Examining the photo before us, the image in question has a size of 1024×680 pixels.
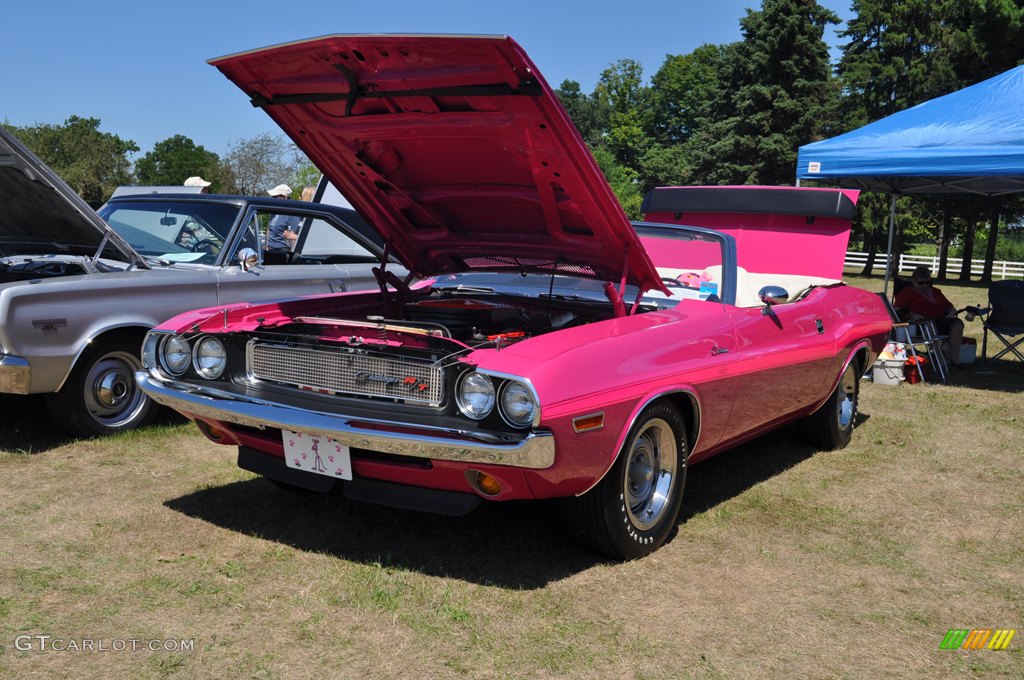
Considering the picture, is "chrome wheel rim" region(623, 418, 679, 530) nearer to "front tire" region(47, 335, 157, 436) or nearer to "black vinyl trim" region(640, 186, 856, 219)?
"front tire" region(47, 335, 157, 436)

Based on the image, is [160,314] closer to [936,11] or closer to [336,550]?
[336,550]

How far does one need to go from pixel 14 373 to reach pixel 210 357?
1.49m

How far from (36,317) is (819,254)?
731cm

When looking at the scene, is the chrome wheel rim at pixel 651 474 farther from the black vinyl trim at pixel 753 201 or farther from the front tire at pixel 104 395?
the black vinyl trim at pixel 753 201

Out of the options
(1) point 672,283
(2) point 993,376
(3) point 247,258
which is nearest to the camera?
(1) point 672,283

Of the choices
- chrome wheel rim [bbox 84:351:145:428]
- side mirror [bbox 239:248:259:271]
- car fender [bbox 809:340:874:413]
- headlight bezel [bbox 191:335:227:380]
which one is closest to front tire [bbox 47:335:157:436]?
chrome wheel rim [bbox 84:351:145:428]

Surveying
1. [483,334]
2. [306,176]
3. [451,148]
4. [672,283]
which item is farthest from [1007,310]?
[306,176]

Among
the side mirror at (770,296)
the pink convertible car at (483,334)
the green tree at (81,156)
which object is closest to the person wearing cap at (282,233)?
the pink convertible car at (483,334)

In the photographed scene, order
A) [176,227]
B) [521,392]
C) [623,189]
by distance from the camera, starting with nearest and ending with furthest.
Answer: [521,392] → [176,227] → [623,189]

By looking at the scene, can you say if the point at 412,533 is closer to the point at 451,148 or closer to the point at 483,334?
the point at 483,334

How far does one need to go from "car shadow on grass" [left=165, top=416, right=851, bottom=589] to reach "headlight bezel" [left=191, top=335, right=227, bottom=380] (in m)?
0.67

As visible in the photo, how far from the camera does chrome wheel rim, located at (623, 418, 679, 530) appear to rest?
3.64 metres

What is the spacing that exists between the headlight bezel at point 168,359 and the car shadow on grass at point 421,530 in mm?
673

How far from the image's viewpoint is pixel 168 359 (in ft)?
12.8
